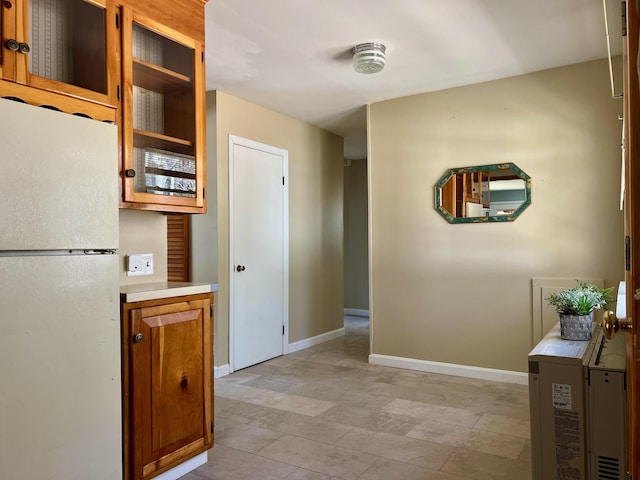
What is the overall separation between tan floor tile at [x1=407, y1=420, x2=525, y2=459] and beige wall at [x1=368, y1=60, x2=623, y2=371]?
1.15 metres

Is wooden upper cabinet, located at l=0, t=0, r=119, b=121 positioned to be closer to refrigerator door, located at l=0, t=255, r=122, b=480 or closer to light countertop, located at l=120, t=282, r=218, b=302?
refrigerator door, located at l=0, t=255, r=122, b=480

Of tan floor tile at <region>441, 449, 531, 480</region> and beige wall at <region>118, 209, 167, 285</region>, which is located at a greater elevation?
beige wall at <region>118, 209, 167, 285</region>

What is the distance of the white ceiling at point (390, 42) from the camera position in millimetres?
2641

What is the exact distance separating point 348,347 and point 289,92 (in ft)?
8.91

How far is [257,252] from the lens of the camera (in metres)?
4.47

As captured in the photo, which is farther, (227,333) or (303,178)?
(303,178)

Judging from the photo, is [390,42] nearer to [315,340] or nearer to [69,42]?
[69,42]

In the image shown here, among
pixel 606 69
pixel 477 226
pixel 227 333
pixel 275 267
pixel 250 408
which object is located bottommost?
pixel 250 408

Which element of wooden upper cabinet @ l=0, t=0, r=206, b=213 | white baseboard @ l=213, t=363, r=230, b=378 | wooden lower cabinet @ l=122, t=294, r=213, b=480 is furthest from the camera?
white baseboard @ l=213, t=363, r=230, b=378

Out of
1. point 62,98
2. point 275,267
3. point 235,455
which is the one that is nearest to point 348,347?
point 275,267

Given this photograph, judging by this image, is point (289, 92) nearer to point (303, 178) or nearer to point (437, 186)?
point (303, 178)

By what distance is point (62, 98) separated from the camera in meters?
1.74

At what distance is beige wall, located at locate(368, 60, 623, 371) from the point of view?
3449mm

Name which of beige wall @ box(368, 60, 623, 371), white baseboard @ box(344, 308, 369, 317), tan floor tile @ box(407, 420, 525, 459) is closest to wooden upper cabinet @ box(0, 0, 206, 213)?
tan floor tile @ box(407, 420, 525, 459)
